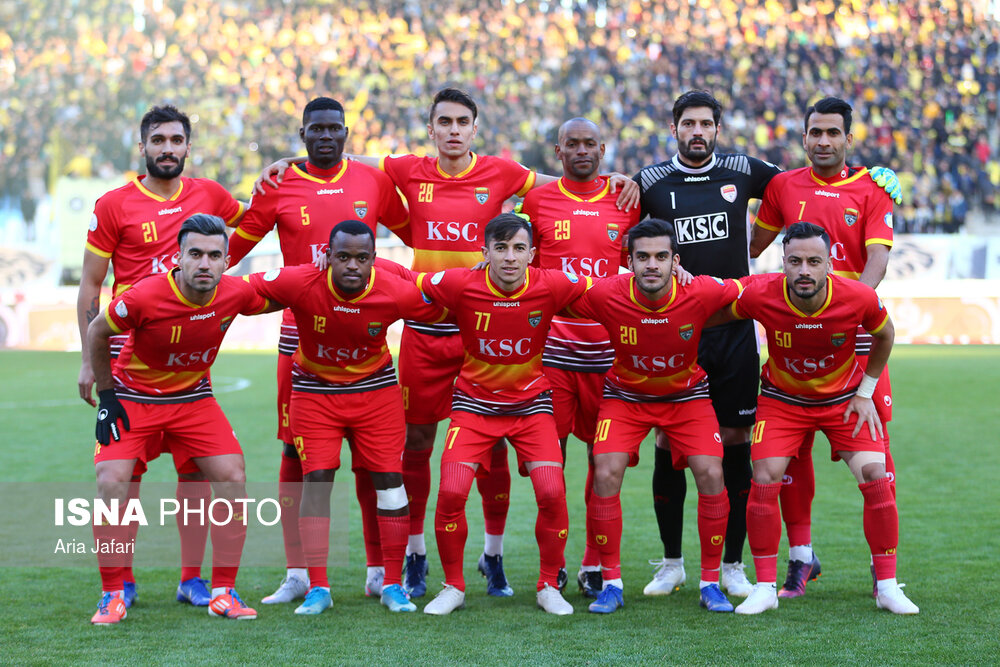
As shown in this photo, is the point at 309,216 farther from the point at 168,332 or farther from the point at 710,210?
the point at 710,210

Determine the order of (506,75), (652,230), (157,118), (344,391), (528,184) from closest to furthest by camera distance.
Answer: (652,230), (344,391), (157,118), (528,184), (506,75)

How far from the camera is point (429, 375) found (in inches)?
209

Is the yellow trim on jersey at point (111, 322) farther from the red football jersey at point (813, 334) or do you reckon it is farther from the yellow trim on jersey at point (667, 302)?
the red football jersey at point (813, 334)

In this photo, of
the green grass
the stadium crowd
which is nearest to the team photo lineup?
the green grass

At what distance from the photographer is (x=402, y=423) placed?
16.5ft

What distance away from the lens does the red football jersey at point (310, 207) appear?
5.32 meters

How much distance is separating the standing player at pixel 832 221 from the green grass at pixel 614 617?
12.4 inches

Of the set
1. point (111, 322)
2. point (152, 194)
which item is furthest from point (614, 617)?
point (152, 194)

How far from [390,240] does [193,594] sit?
15392mm

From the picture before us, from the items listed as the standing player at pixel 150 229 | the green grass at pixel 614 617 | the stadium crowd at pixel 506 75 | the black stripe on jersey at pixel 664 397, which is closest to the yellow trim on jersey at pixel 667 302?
the black stripe on jersey at pixel 664 397

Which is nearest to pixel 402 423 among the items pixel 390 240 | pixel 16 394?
pixel 16 394

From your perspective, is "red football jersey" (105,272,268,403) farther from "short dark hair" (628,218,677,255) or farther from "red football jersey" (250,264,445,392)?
"short dark hair" (628,218,677,255)

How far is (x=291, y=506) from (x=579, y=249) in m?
1.91

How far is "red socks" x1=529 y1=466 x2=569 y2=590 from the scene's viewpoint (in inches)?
188
